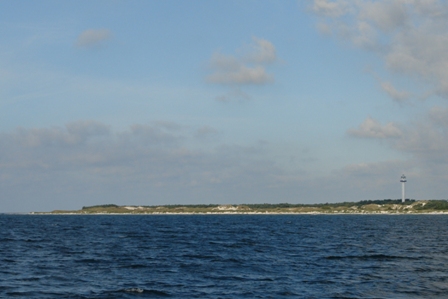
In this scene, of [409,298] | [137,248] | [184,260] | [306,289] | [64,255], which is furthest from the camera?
[137,248]

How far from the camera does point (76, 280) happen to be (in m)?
43.4

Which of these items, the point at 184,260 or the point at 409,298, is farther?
the point at 184,260

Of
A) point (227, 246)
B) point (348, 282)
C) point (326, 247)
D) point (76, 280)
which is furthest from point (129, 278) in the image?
point (326, 247)

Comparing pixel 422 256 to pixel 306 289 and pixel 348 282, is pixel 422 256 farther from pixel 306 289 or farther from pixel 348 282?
pixel 306 289

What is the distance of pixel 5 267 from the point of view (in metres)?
50.2

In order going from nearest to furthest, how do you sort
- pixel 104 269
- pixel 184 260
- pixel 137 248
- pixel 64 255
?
pixel 104 269 < pixel 184 260 < pixel 64 255 < pixel 137 248

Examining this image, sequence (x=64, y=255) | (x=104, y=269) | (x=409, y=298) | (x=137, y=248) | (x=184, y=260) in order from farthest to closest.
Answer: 1. (x=137, y=248)
2. (x=64, y=255)
3. (x=184, y=260)
4. (x=104, y=269)
5. (x=409, y=298)

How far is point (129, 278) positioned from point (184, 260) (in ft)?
42.6


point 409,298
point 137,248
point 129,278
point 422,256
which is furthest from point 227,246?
point 409,298

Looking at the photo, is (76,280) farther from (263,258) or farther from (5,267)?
(263,258)

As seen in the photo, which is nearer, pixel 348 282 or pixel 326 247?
pixel 348 282

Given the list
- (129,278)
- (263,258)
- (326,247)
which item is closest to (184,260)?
(263,258)

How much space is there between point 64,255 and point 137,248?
11463 millimetres

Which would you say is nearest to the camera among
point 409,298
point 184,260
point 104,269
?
point 409,298
